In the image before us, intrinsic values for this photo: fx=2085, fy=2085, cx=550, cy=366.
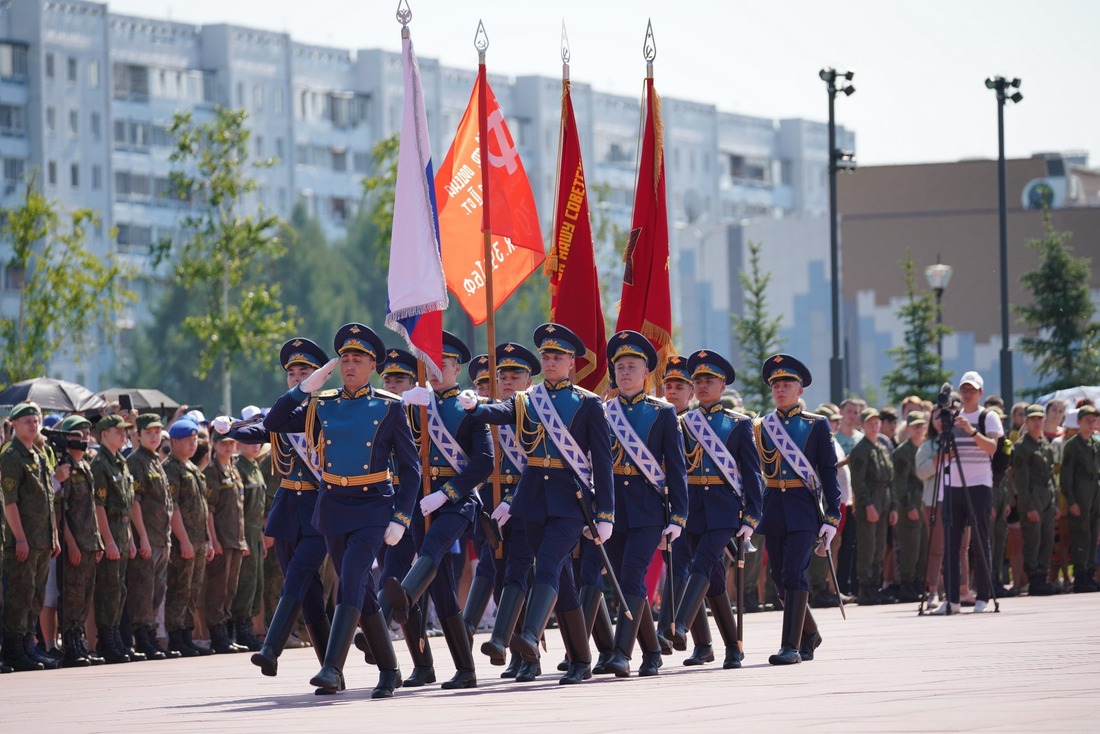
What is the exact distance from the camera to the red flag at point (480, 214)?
16.0 m

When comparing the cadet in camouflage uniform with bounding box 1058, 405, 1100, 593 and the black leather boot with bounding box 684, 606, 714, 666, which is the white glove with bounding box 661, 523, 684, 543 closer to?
the black leather boot with bounding box 684, 606, 714, 666

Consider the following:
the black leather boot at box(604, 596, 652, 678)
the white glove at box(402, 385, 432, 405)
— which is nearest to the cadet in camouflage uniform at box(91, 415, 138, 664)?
the white glove at box(402, 385, 432, 405)

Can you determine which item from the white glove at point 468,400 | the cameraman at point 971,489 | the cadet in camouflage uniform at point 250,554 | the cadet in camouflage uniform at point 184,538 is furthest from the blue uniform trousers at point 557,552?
the cameraman at point 971,489

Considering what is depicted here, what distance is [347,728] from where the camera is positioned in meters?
10.2

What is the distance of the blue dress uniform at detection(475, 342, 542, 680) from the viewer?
12594 millimetres

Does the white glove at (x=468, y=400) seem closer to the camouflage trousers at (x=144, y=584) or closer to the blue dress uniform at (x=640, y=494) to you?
the blue dress uniform at (x=640, y=494)

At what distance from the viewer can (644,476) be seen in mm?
13219

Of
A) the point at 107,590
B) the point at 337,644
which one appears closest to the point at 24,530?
the point at 107,590

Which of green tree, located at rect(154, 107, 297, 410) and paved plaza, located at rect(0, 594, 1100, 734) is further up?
green tree, located at rect(154, 107, 297, 410)

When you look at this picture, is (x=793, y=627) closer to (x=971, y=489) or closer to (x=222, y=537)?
(x=222, y=537)

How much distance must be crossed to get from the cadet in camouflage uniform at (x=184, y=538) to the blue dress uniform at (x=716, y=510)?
5.40 metres

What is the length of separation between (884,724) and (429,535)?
4.04 meters

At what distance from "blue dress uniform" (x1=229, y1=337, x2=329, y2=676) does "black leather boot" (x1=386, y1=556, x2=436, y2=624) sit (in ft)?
1.84

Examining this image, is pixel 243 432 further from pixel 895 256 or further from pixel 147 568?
pixel 895 256
